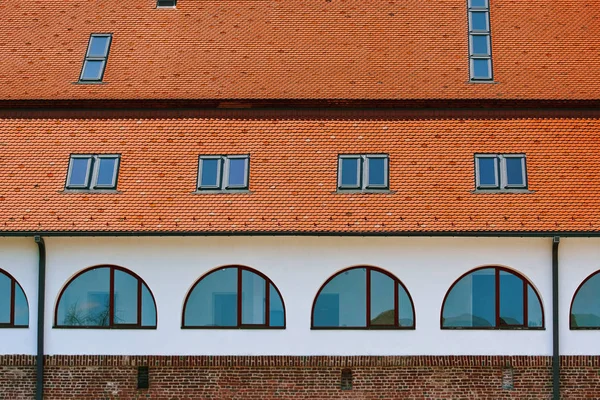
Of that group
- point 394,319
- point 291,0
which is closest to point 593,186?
point 394,319

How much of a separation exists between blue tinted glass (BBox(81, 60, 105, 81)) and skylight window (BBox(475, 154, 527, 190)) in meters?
9.82

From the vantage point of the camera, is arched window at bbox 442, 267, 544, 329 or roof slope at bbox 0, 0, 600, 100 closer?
arched window at bbox 442, 267, 544, 329

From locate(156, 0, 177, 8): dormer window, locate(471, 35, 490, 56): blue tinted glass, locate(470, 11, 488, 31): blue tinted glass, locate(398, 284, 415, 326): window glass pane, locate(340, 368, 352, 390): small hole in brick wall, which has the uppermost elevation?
locate(156, 0, 177, 8): dormer window

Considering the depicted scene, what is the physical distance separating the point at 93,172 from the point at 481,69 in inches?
392

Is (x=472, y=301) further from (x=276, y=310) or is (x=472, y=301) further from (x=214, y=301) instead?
(x=214, y=301)

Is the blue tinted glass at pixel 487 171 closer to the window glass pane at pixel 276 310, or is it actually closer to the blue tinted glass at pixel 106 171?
the window glass pane at pixel 276 310

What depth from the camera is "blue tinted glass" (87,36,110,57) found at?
2884 centimetres

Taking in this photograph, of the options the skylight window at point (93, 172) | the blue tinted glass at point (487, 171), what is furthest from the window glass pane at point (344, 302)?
the skylight window at point (93, 172)

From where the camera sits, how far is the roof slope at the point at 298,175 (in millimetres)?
23703

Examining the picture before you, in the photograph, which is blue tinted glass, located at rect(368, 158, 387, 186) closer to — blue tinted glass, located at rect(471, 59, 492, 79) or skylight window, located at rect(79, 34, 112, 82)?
blue tinted glass, located at rect(471, 59, 492, 79)

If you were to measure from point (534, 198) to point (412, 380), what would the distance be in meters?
4.75

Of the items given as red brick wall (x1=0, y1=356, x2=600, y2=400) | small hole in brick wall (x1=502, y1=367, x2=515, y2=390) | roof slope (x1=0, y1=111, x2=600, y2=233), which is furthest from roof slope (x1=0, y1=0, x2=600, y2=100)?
small hole in brick wall (x1=502, y1=367, x2=515, y2=390)

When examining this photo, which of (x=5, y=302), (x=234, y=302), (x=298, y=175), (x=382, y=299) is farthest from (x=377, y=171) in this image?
(x=5, y=302)

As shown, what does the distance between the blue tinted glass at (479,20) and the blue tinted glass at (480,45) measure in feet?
1.28
